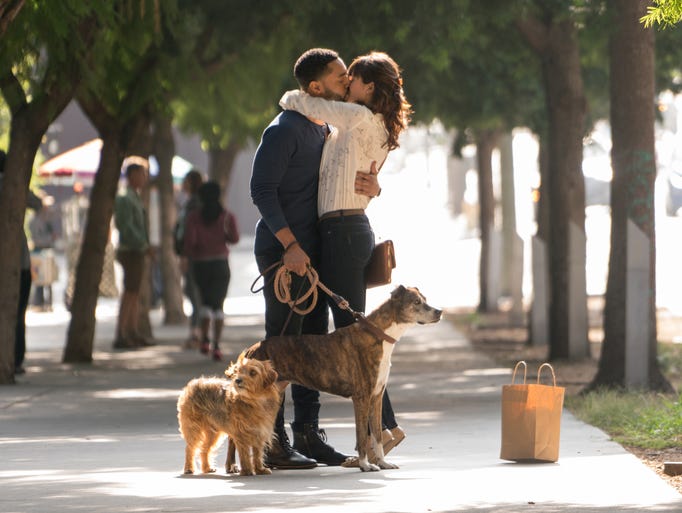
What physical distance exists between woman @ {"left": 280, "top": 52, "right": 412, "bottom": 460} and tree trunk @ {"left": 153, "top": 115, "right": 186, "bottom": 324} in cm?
1518

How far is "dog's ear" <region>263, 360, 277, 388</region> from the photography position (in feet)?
26.7

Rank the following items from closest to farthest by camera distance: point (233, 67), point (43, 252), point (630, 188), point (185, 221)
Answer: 1. point (630, 188)
2. point (185, 221)
3. point (233, 67)
4. point (43, 252)

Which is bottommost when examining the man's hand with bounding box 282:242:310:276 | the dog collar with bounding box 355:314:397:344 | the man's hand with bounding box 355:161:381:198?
the dog collar with bounding box 355:314:397:344

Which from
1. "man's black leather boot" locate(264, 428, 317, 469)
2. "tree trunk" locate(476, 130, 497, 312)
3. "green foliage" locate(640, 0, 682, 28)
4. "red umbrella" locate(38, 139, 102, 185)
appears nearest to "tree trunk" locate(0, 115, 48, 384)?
"man's black leather boot" locate(264, 428, 317, 469)

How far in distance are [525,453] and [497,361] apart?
8.26 meters

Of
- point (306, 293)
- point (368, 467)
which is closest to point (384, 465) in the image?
point (368, 467)

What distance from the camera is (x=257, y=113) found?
76.6 feet

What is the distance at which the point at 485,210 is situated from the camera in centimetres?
2675

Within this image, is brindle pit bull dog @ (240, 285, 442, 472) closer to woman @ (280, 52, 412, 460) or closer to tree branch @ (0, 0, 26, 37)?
woman @ (280, 52, 412, 460)

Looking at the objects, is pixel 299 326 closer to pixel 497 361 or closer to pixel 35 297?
pixel 497 361

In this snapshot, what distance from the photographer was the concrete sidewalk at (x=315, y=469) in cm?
743

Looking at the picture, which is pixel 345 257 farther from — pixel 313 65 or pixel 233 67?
pixel 233 67

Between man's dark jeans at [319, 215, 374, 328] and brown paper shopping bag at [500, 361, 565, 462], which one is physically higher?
man's dark jeans at [319, 215, 374, 328]

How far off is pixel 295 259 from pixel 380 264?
642 mm
